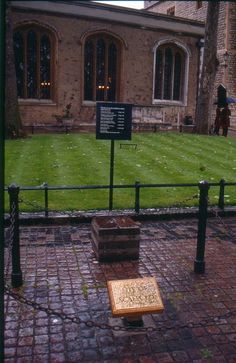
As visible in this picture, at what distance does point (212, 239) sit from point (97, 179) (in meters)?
4.13

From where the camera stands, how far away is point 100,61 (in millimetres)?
23406

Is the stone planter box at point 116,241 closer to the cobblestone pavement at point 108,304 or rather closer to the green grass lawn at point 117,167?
the cobblestone pavement at point 108,304

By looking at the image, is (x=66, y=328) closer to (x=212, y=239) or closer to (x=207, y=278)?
(x=207, y=278)

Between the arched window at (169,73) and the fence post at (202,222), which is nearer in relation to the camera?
the fence post at (202,222)

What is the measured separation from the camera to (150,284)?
16.7 feet

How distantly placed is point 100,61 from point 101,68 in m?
0.37

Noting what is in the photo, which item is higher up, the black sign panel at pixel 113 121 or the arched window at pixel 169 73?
the arched window at pixel 169 73

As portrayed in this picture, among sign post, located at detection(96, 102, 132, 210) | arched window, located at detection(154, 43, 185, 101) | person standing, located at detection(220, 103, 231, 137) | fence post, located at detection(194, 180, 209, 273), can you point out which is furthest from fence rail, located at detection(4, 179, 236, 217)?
arched window, located at detection(154, 43, 185, 101)

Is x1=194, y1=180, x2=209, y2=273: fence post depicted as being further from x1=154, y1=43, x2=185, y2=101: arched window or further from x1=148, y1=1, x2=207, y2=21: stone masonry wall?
x1=148, y1=1, x2=207, y2=21: stone masonry wall

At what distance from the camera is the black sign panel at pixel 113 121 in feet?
28.8

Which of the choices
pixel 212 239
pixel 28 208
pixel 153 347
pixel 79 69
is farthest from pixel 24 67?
pixel 153 347

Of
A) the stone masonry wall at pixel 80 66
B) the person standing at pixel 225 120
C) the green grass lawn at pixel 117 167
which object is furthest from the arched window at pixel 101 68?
the person standing at pixel 225 120

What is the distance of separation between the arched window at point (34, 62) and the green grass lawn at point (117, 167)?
4.45m

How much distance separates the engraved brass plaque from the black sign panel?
435cm
